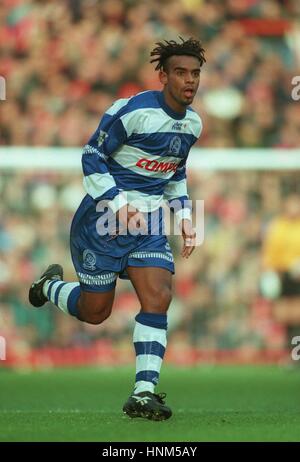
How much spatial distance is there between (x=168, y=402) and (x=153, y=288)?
2.82 m

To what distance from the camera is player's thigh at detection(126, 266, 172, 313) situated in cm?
746

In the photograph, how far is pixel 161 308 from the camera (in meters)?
7.47

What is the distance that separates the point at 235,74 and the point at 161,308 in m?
9.36

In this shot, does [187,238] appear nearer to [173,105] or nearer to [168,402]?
[173,105]

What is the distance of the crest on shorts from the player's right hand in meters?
0.47

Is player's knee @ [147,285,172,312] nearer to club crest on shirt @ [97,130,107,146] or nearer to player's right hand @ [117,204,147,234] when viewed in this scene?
player's right hand @ [117,204,147,234]

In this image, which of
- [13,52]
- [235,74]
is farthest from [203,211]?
[13,52]

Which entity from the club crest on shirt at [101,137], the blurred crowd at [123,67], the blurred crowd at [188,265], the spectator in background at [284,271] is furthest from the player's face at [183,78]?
the blurred crowd at [123,67]

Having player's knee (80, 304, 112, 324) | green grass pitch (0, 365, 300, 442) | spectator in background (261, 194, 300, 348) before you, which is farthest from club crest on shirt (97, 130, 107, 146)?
spectator in background (261, 194, 300, 348)

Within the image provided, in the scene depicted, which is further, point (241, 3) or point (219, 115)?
point (241, 3)

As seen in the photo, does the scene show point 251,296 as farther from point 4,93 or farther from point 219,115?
point 4,93

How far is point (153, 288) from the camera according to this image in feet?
24.5

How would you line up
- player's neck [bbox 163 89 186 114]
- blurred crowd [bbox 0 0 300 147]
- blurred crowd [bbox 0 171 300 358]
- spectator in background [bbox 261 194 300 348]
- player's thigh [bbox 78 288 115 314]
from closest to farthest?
1. player's neck [bbox 163 89 186 114]
2. player's thigh [bbox 78 288 115 314]
3. blurred crowd [bbox 0 171 300 358]
4. spectator in background [bbox 261 194 300 348]
5. blurred crowd [bbox 0 0 300 147]

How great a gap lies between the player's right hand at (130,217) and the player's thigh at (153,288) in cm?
30
